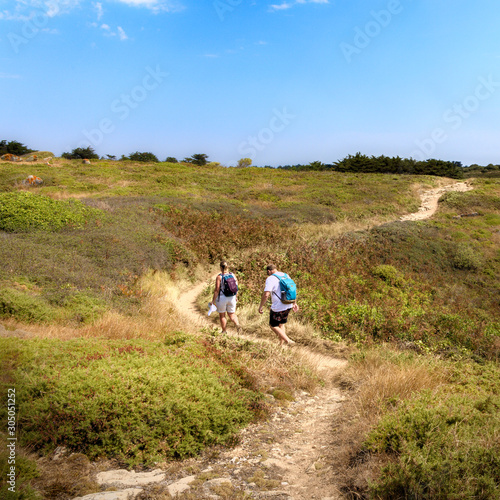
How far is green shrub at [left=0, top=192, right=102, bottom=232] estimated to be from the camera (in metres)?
12.5

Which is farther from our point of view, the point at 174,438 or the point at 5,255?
the point at 5,255

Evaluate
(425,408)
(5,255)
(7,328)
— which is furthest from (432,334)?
(5,255)

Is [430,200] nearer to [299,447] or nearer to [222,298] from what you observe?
[222,298]

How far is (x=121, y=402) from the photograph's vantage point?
4.32 meters

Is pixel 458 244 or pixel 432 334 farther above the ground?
pixel 458 244

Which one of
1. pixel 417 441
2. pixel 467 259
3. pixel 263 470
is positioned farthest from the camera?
pixel 467 259

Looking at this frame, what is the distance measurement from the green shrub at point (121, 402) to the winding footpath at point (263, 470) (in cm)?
22

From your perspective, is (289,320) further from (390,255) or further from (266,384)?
(390,255)

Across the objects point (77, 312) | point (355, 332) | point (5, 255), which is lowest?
point (355, 332)

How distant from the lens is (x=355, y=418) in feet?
16.6

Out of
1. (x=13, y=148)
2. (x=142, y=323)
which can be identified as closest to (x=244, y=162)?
(x=13, y=148)

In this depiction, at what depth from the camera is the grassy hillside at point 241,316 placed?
421 centimetres

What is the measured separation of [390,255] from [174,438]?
13.9 m

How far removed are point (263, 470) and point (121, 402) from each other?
1.63 meters
